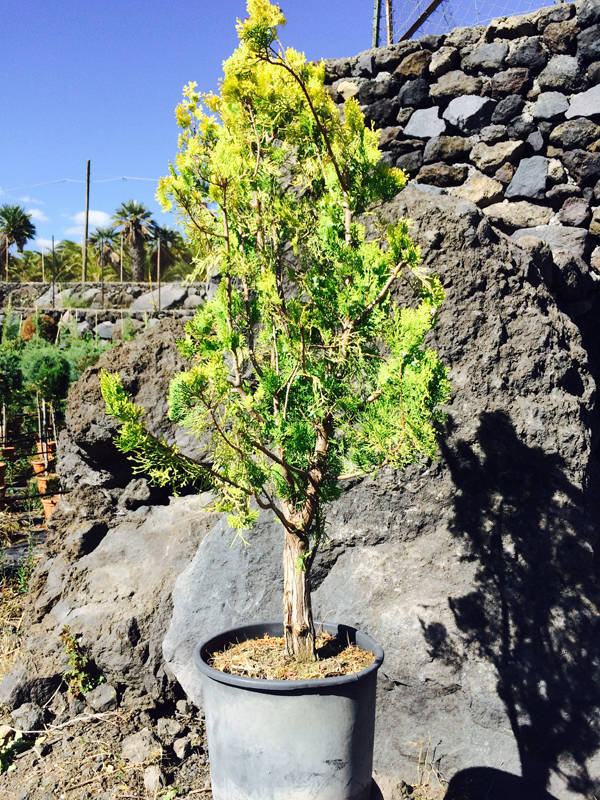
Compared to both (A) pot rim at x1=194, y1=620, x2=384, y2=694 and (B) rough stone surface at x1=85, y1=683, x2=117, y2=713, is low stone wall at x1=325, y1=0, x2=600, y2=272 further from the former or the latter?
(B) rough stone surface at x1=85, y1=683, x2=117, y2=713

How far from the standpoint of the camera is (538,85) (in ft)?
14.3

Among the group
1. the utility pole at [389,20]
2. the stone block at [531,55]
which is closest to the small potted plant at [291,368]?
the stone block at [531,55]

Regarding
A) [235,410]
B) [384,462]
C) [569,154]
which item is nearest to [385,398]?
[384,462]

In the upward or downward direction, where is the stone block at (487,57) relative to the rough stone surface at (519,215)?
upward

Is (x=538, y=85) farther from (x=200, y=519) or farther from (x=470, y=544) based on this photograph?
(x=200, y=519)

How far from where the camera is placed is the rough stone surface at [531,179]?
169 inches

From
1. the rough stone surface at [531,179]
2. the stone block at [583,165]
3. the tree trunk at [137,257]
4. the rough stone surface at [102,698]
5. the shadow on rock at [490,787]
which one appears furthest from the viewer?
the tree trunk at [137,257]

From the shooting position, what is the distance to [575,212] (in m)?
4.21

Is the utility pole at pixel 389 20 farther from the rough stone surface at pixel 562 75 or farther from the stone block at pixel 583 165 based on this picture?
the stone block at pixel 583 165

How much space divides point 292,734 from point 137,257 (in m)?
24.0

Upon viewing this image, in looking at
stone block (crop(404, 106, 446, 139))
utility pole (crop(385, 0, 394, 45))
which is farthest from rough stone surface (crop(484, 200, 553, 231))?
utility pole (crop(385, 0, 394, 45))

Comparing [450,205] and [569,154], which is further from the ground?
[569,154]

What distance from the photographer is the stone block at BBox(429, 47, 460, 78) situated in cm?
454

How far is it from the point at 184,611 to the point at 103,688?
617 millimetres
